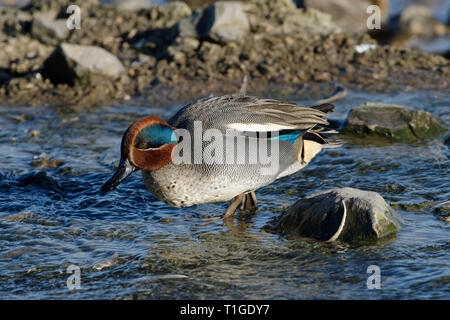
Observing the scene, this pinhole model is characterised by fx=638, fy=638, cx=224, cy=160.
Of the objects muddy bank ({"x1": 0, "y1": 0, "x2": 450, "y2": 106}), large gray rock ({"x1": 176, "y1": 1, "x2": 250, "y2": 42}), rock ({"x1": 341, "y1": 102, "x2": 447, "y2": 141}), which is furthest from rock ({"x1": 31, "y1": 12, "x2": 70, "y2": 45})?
rock ({"x1": 341, "y1": 102, "x2": 447, "y2": 141})

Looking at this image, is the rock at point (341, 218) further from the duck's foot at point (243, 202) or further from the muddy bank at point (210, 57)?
the muddy bank at point (210, 57)

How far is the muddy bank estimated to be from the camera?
8320 mm

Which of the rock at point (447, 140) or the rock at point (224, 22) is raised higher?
the rock at point (224, 22)

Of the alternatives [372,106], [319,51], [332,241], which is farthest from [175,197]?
[319,51]

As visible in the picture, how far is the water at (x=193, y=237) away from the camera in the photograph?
3791mm

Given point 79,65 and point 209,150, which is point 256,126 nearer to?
point 209,150

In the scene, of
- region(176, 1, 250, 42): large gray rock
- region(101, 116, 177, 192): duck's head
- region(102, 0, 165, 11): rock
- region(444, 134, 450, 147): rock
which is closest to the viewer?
region(101, 116, 177, 192): duck's head

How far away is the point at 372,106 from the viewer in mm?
6652

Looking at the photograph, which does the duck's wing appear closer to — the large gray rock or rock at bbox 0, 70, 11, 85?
the large gray rock

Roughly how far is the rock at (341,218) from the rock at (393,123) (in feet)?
6.50

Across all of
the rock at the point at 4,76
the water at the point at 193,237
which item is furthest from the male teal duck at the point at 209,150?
the rock at the point at 4,76
